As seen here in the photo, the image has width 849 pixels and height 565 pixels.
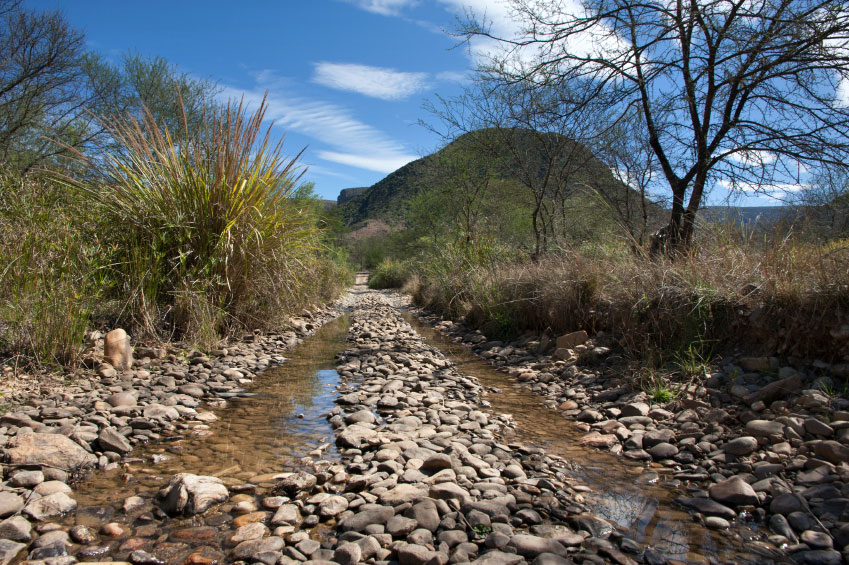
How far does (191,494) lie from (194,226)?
14.2ft

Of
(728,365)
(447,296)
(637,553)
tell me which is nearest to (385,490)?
(637,553)

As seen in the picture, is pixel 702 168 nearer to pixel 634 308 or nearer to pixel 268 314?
pixel 634 308

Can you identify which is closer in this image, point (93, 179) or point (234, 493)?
point (234, 493)

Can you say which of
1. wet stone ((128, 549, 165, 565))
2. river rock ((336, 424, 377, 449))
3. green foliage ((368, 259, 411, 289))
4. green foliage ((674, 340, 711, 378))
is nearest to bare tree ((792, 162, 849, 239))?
green foliage ((674, 340, 711, 378))

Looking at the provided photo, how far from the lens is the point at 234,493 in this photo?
2621mm

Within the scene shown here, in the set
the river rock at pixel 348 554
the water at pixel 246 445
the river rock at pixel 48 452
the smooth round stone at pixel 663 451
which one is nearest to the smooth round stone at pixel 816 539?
the smooth round stone at pixel 663 451

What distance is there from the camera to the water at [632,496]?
225cm

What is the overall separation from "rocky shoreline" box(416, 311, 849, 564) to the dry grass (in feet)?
1.03

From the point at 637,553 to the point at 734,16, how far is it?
6.72 meters

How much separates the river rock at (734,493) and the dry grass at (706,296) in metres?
1.91

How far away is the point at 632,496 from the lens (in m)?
2.78

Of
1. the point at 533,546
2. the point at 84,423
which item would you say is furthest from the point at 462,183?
the point at 533,546

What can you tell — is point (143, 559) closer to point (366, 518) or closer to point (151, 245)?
point (366, 518)

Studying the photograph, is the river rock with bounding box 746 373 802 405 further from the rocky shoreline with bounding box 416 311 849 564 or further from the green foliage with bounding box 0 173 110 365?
the green foliage with bounding box 0 173 110 365
